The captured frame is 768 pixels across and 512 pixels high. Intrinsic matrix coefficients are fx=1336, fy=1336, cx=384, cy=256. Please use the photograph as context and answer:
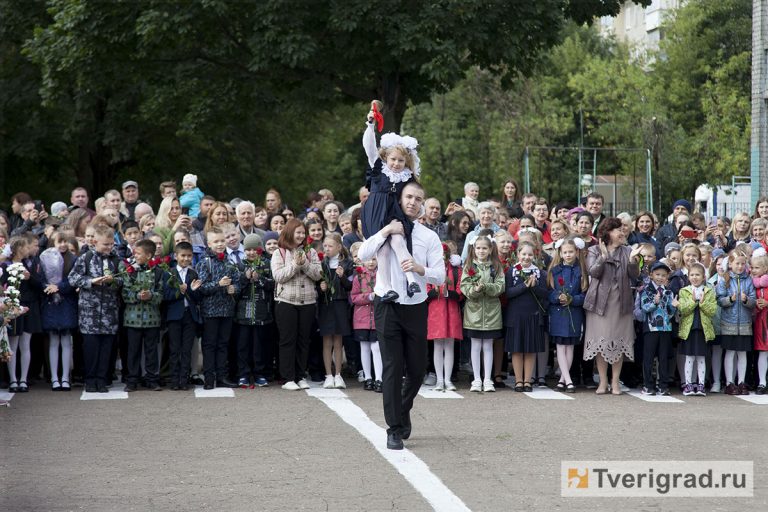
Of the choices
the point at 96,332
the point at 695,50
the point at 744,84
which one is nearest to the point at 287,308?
the point at 96,332

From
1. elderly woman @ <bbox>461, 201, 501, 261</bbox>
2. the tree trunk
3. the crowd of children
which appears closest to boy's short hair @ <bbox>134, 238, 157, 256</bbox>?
the crowd of children

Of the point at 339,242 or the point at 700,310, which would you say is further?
the point at 339,242

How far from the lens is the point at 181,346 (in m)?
13.9

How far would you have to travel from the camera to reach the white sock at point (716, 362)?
1406 centimetres

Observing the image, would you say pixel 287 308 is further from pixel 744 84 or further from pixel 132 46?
pixel 744 84

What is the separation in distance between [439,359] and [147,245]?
3.26m

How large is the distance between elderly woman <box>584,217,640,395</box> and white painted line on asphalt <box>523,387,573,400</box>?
497 mm

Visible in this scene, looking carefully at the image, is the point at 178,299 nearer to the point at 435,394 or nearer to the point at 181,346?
the point at 181,346

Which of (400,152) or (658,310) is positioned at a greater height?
(400,152)

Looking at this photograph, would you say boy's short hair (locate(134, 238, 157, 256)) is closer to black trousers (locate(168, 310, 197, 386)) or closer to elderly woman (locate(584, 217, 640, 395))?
black trousers (locate(168, 310, 197, 386))

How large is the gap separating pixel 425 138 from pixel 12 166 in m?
20.9

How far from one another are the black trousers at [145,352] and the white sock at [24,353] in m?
1.04

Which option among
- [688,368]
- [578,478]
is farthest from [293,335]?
[578,478]

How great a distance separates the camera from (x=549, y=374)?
15.4 m
